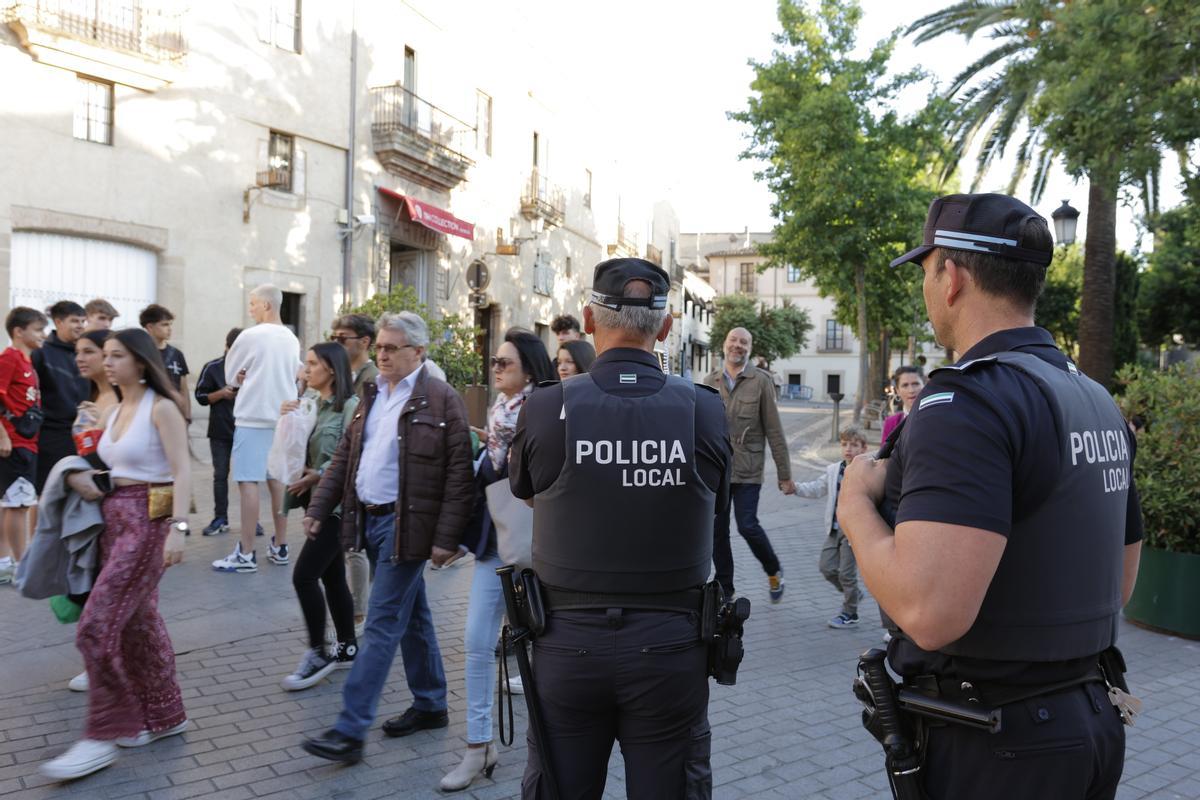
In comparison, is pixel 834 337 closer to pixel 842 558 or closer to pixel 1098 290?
pixel 1098 290

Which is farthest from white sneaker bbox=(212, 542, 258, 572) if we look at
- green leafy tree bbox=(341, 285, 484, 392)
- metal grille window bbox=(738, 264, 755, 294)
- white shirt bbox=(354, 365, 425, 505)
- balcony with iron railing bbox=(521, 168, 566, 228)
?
metal grille window bbox=(738, 264, 755, 294)

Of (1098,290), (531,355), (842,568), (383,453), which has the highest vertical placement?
(1098,290)

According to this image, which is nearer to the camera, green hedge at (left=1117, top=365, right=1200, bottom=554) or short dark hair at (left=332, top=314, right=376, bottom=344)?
short dark hair at (left=332, top=314, right=376, bottom=344)

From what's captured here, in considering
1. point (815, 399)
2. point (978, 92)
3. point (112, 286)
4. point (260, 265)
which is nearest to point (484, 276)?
point (260, 265)

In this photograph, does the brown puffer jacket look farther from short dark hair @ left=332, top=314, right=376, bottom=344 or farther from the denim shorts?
the denim shorts

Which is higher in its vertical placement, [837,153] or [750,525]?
[837,153]

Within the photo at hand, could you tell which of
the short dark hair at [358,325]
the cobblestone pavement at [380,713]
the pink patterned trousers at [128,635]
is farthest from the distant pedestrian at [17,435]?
the pink patterned trousers at [128,635]

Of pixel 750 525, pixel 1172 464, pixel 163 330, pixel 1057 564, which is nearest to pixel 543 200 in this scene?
pixel 163 330

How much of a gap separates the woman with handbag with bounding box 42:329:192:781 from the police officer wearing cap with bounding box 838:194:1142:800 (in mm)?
3305

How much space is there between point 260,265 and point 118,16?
4598 millimetres

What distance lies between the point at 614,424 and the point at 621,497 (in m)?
0.19

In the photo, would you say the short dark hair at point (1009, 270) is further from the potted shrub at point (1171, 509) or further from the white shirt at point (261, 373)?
the white shirt at point (261, 373)

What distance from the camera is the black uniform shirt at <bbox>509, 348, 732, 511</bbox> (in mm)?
2551

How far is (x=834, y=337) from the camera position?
233 feet
